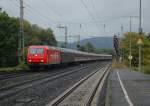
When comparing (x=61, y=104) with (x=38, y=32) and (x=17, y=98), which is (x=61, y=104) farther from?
(x=38, y=32)

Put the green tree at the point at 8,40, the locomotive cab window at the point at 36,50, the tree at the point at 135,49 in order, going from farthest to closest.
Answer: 1. the tree at the point at 135,49
2. the green tree at the point at 8,40
3. the locomotive cab window at the point at 36,50

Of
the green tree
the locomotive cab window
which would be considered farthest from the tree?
the locomotive cab window

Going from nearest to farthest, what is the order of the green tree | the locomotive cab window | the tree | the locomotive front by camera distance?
the locomotive front → the locomotive cab window → the green tree → the tree

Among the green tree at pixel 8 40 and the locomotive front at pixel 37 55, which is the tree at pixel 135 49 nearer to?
the green tree at pixel 8 40

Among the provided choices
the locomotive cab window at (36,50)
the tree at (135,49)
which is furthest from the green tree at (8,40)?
the tree at (135,49)

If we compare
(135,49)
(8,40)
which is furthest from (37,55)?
(135,49)

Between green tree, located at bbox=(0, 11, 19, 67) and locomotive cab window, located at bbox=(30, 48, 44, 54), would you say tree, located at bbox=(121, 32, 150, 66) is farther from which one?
locomotive cab window, located at bbox=(30, 48, 44, 54)

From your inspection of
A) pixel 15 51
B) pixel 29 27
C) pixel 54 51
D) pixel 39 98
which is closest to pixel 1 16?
pixel 15 51

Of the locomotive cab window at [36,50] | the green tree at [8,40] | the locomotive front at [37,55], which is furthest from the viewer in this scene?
the green tree at [8,40]

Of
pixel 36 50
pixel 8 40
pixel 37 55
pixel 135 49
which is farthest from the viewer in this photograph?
pixel 135 49

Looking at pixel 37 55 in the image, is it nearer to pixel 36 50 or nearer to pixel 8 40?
pixel 36 50

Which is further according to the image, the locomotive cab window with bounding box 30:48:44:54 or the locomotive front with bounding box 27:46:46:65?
the locomotive cab window with bounding box 30:48:44:54

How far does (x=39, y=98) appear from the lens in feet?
60.8

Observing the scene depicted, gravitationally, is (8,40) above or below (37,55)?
above
